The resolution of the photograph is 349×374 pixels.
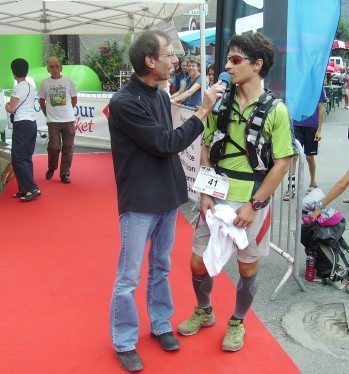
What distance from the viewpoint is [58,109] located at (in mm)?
7047

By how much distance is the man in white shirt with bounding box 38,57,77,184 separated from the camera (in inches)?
277

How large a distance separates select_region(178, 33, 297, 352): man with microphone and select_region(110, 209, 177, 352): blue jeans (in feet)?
0.69

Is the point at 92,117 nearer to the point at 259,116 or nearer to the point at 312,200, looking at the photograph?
the point at 312,200

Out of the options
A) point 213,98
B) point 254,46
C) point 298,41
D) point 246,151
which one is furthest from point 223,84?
point 298,41

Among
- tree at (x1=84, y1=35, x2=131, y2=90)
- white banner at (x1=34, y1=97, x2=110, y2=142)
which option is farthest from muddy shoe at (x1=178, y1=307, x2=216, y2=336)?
tree at (x1=84, y1=35, x2=131, y2=90)

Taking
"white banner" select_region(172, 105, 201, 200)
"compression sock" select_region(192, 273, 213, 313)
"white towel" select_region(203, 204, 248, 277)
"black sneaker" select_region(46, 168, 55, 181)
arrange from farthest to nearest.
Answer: "black sneaker" select_region(46, 168, 55, 181) → "white banner" select_region(172, 105, 201, 200) → "compression sock" select_region(192, 273, 213, 313) → "white towel" select_region(203, 204, 248, 277)

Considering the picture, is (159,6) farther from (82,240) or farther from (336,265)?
(336,265)

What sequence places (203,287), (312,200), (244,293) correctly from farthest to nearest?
(312,200)
(203,287)
(244,293)

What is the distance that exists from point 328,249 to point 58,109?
4.47 metres

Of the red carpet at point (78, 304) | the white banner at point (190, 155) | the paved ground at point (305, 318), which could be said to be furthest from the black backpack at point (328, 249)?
the white banner at point (190, 155)

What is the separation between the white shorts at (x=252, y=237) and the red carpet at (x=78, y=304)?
64 centimetres

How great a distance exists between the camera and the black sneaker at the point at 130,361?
9.34 ft

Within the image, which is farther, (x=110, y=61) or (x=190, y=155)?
(x=110, y=61)

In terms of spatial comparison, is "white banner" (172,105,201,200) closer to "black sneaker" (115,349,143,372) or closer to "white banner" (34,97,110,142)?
"black sneaker" (115,349,143,372)
